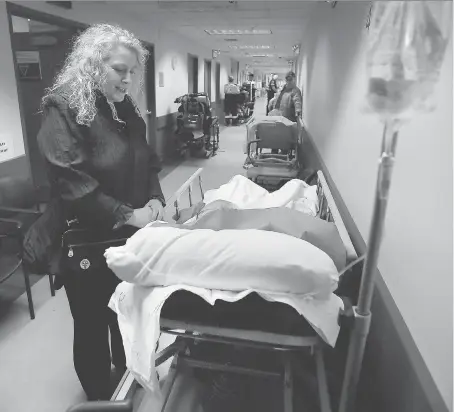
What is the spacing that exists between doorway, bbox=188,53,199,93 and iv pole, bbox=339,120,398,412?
8724 millimetres

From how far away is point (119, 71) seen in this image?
1.41 metres

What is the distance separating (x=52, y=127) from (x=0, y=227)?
160 cm

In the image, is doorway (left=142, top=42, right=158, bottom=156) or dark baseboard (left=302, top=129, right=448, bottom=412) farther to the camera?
doorway (left=142, top=42, right=158, bottom=156)

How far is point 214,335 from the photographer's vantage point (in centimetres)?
107

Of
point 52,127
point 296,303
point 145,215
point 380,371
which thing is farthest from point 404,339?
point 52,127

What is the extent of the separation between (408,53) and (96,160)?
1.12 m

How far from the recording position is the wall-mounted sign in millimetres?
4117

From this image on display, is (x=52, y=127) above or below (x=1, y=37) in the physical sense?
below

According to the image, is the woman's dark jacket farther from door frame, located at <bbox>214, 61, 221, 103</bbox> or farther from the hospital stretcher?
door frame, located at <bbox>214, 61, 221, 103</bbox>

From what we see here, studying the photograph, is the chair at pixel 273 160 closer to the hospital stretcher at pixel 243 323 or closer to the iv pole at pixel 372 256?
the hospital stretcher at pixel 243 323

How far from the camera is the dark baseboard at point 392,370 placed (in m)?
0.92

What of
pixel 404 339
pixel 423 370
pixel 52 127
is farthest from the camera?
pixel 52 127

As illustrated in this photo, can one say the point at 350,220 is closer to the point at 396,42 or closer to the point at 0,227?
the point at 396,42

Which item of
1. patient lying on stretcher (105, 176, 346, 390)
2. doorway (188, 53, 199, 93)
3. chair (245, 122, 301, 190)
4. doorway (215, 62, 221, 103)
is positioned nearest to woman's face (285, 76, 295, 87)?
chair (245, 122, 301, 190)
